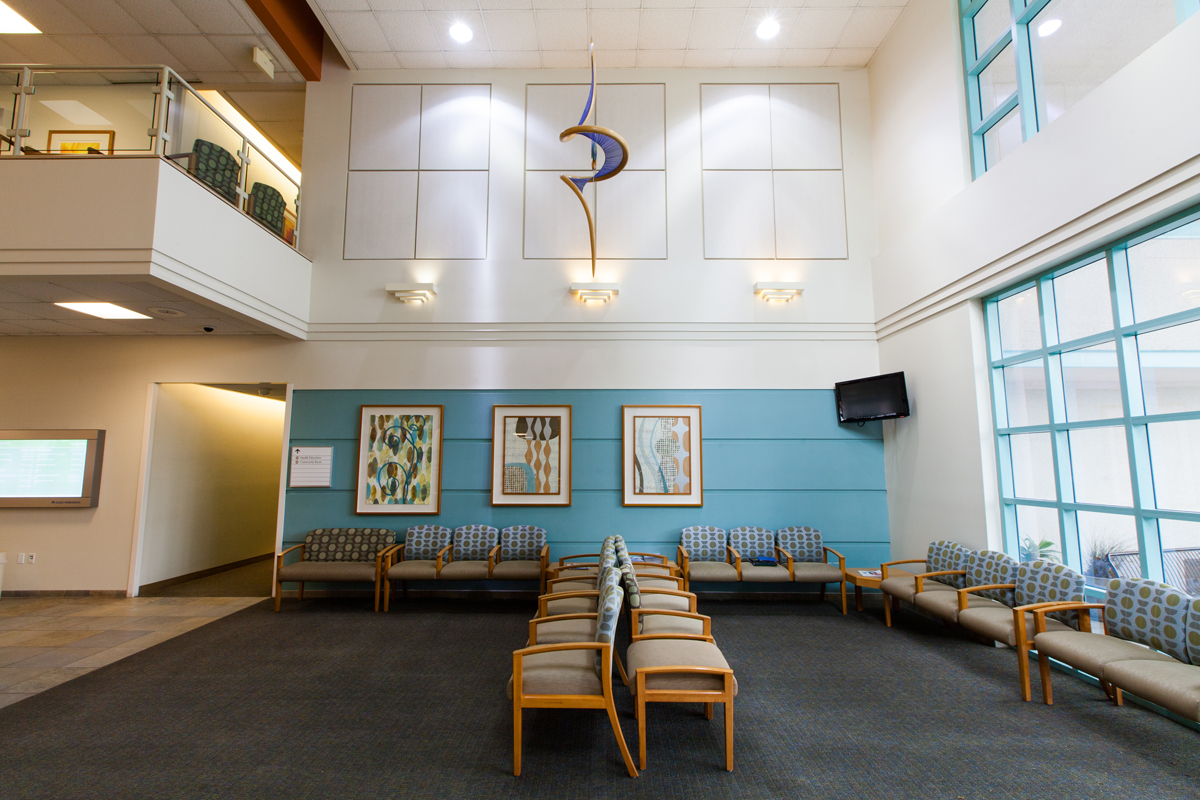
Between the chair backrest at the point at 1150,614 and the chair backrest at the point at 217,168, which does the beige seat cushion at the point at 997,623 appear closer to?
the chair backrest at the point at 1150,614

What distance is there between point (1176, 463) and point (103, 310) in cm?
940

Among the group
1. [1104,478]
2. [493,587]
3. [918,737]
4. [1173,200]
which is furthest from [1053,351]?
[493,587]

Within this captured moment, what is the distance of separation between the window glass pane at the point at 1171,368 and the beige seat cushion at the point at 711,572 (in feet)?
12.2

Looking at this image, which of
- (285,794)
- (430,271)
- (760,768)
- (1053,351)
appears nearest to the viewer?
A: (285,794)

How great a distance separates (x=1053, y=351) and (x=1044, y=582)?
1.86 metres

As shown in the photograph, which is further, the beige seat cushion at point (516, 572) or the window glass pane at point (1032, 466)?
the beige seat cushion at point (516, 572)

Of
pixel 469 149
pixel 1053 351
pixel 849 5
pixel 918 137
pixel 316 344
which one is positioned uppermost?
pixel 849 5

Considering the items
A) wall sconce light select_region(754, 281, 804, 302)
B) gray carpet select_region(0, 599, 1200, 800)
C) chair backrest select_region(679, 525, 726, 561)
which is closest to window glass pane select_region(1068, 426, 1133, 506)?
gray carpet select_region(0, 599, 1200, 800)

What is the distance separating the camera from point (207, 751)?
321cm

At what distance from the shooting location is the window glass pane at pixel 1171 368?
11.6 ft

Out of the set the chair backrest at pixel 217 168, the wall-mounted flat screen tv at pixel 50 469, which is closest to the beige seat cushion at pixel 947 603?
the chair backrest at pixel 217 168

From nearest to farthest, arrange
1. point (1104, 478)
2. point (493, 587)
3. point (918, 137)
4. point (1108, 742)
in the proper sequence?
1. point (1108, 742)
2. point (1104, 478)
3. point (918, 137)
4. point (493, 587)

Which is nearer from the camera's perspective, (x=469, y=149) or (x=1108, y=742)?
(x=1108, y=742)

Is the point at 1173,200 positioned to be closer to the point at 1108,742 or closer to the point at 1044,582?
the point at 1044,582
